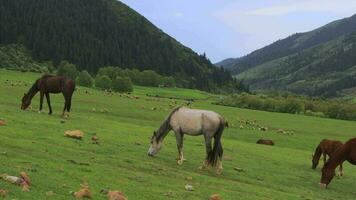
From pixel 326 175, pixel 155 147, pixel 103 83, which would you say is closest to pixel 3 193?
pixel 155 147

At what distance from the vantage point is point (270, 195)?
18328mm

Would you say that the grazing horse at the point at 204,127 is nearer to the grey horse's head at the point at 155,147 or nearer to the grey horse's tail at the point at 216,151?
the grey horse's tail at the point at 216,151

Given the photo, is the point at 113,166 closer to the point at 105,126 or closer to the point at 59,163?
the point at 59,163

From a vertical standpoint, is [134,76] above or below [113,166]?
above

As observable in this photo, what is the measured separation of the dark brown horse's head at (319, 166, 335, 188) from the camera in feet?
71.4

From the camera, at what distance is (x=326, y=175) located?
2202cm

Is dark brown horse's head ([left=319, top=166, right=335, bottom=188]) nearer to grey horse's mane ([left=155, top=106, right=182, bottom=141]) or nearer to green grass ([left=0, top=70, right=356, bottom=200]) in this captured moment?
green grass ([left=0, top=70, right=356, bottom=200])

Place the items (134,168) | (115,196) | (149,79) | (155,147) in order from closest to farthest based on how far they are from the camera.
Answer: (115,196)
(134,168)
(155,147)
(149,79)

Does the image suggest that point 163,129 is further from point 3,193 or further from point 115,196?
point 3,193

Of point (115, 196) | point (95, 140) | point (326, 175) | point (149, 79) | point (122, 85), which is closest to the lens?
point (115, 196)

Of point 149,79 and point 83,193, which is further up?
point 149,79

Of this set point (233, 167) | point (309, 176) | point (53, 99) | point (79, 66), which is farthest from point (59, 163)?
point (79, 66)

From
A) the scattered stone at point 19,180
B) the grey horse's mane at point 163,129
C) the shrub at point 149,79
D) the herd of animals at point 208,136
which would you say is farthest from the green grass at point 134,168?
the shrub at point 149,79

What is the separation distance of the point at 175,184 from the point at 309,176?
38.2 ft
